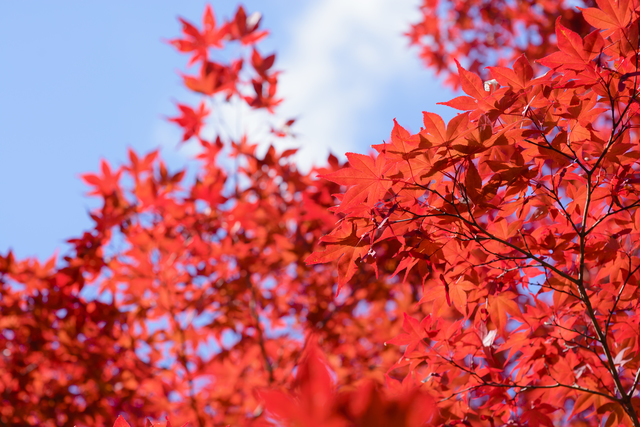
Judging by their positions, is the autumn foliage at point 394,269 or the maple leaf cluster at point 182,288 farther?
the maple leaf cluster at point 182,288

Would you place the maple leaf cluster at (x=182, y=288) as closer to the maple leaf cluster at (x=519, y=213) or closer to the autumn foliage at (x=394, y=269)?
the autumn foliage at (x=394, y=269)

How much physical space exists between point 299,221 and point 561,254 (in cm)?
207

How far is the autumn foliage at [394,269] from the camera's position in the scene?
1124mm

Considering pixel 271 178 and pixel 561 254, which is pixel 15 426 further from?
pixel 561 254

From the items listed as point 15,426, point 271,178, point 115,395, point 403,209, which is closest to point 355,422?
point 403,209

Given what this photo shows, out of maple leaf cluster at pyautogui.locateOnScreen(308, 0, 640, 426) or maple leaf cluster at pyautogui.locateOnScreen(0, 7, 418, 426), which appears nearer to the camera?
maple leaf cluster at pyautogui.locateOnScreen(308, 0, 640, 426)

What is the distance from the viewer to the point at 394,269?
365cm

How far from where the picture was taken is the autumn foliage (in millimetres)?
1124

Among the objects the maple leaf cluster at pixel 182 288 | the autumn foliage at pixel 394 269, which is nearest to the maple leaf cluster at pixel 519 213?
the autumn foliage at pixel 394 269

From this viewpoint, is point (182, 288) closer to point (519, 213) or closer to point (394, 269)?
point (394, 269)

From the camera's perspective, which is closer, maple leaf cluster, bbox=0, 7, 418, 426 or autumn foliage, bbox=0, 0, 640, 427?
autumn foliage, bbox=0, 0, 640, 427

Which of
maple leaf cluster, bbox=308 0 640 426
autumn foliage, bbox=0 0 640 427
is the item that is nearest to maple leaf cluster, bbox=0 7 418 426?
autumn foliage, bbox=0 0 640 427

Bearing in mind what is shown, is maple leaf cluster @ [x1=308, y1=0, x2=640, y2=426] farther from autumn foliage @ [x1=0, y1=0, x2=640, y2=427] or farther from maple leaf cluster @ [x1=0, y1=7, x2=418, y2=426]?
maple leaf cluster @ [x1=0, y1=7, x2=418, y2=426]

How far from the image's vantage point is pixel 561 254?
133cm
